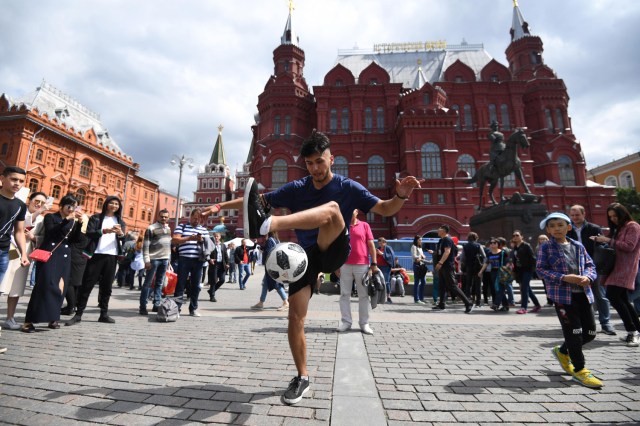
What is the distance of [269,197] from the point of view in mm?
2645

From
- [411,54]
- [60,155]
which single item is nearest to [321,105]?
[411,54]

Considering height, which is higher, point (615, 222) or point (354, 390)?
point (615, 222)

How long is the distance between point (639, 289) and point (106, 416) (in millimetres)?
6278

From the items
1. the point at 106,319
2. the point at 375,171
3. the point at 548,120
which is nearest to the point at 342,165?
the point at 375,171

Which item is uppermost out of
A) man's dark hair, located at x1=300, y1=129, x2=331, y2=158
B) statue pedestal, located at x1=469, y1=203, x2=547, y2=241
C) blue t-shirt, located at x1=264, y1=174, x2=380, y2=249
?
statue pedestal, located at x1=469, y1=203, x2=547, y2=241

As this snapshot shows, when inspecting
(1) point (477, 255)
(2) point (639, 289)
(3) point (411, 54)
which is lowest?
(2) point (639, 289)

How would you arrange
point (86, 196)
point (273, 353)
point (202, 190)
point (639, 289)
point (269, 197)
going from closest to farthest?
point (269, 197)
point (273, 353)
point (639, 289)
point (86, 196)
point (202, 190)

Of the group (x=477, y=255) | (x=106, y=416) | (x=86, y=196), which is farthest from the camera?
(x=86, y=196)

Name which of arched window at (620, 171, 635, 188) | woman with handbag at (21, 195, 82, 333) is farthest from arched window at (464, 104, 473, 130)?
woman with handbag at (21, 195, 82, 333)

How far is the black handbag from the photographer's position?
14.1 feet

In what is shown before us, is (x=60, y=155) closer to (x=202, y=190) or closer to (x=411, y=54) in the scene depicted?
(x=202, y=190)

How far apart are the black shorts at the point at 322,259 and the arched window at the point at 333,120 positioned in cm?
3430

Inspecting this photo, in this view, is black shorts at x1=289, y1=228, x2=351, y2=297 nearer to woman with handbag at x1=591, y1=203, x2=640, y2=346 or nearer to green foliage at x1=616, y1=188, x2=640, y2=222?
woman with handbag at x1=591, y1=203, x2=640, y2=346

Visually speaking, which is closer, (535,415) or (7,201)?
(535,415)
